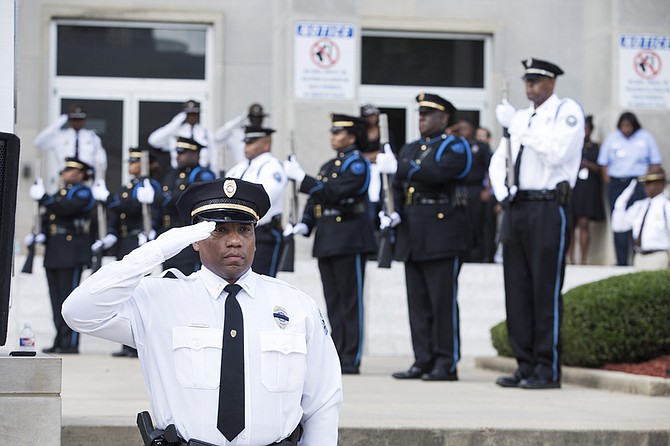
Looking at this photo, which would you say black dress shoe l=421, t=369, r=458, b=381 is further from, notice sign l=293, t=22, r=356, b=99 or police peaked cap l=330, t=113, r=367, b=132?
notice sign l=293, t=22, r=356, b=99

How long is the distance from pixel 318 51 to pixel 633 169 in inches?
164

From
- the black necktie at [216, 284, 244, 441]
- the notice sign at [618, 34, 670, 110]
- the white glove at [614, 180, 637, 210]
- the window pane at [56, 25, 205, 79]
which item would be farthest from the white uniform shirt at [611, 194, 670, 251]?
the black necktie at [216, 284, 244, 441]

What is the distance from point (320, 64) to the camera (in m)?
17.2

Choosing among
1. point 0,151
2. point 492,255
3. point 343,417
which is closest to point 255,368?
point 0,151

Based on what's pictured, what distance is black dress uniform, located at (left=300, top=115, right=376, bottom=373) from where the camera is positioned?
428 inches

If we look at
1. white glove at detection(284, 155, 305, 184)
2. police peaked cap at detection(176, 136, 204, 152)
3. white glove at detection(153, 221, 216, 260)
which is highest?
police peaked cap at detection(176, 136, 204, 152)

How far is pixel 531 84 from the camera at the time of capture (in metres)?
9.55

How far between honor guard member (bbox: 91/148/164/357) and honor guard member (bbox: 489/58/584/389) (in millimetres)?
5078

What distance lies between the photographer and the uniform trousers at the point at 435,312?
398 inches

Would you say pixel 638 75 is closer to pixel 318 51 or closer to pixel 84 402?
pixel 318 51

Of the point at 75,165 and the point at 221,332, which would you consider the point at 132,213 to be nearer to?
the point at 75,165

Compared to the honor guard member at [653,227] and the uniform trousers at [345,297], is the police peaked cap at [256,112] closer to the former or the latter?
the honor guard member at [653,227]

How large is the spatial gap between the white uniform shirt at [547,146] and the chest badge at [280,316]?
489 centimetres

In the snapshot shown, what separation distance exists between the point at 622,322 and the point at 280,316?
5581 millimetres
